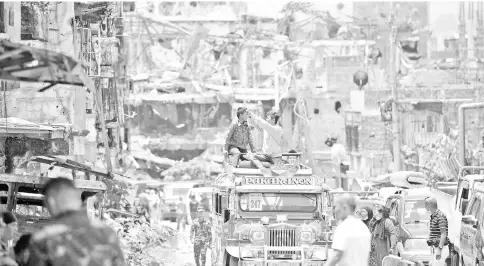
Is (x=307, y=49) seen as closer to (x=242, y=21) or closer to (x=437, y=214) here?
(x=242, y=21)

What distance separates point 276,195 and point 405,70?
63.4 meters

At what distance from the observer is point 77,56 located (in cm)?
3050

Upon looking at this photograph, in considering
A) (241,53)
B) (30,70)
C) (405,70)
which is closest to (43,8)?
(30,70)

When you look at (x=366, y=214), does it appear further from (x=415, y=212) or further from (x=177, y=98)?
(x=177, y=98)

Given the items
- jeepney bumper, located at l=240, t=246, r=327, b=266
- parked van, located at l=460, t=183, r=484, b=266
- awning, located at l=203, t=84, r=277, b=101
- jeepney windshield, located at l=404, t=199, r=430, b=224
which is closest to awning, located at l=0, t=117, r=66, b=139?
jeepney bumper, located at l=240, t=246, r=327, b=266

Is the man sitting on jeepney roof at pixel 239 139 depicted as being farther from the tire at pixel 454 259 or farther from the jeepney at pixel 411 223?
the tire at pixel 454 259

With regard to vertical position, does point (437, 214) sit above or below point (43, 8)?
below

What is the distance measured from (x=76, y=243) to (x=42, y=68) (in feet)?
10.5

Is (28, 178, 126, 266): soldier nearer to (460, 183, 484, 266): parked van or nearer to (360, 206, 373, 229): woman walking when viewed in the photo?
(460, 183, 484, 266): parked van

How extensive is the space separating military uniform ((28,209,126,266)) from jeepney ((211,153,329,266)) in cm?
1192

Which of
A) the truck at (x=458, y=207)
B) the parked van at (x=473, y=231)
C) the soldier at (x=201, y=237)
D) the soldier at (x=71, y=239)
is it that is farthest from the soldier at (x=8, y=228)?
the soldier at (x=201, y=237)

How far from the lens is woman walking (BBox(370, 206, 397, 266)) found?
22.4 m

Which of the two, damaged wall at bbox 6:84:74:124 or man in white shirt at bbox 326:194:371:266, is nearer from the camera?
man in white shirt at bbox 326:194:371:266

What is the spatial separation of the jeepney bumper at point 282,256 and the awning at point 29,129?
4.21m
